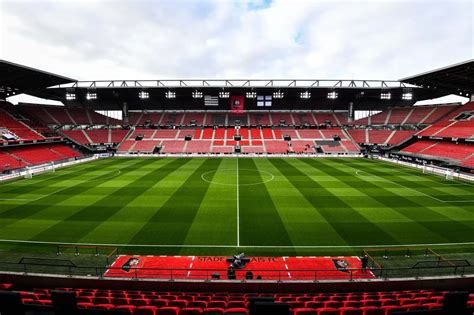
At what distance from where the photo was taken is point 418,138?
58438 millimetres

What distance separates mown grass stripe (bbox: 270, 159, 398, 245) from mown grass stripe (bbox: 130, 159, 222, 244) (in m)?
10.7

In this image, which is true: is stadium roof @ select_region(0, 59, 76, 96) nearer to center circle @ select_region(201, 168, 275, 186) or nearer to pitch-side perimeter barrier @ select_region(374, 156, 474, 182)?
center circle @ select_region(201, 168, 275, 186)

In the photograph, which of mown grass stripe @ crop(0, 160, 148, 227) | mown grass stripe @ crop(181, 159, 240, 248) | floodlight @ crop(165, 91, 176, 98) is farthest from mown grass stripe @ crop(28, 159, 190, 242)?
floodlight @ crop(165, 91, 176, 98)

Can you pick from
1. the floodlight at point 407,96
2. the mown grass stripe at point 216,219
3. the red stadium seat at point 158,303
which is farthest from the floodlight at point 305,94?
the red stadium seat at point 158,303

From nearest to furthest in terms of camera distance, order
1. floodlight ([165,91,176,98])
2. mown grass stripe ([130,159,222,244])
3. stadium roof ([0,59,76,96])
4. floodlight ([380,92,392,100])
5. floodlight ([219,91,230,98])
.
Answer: mown grass stripe ([130,159,222,244]), stadium roof ([0,59,76,96]), floodlight ([165,91,176,98]), floodlight ([219,91,230,98]), floodlight ([380,92,392,100])

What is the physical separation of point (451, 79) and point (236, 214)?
2302 inches

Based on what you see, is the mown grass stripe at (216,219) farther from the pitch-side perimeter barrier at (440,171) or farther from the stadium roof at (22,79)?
the stadium roof at (22,79)

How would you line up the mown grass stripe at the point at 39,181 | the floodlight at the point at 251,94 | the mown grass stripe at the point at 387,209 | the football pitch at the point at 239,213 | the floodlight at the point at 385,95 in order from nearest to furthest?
the football pitch at the point at 239,213 < the mown grass stripe at the point at 387,209 < the mown grass stripe at the point at 39,181 < the floodlight at the point at 385,95 < the floodlight at the point at 251,94

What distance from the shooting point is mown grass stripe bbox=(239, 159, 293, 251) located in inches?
664

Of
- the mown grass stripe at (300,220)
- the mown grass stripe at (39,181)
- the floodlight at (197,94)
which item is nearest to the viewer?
the mown grass stripe at (300,220)

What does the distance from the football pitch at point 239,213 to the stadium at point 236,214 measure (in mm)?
149

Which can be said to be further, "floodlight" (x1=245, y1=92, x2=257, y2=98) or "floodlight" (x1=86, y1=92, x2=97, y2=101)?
"floodlight" (x1=245, y1=92, x2=257, y2=98)

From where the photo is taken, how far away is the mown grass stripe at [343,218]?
16953 mm

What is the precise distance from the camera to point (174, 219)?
2003 centimetres
